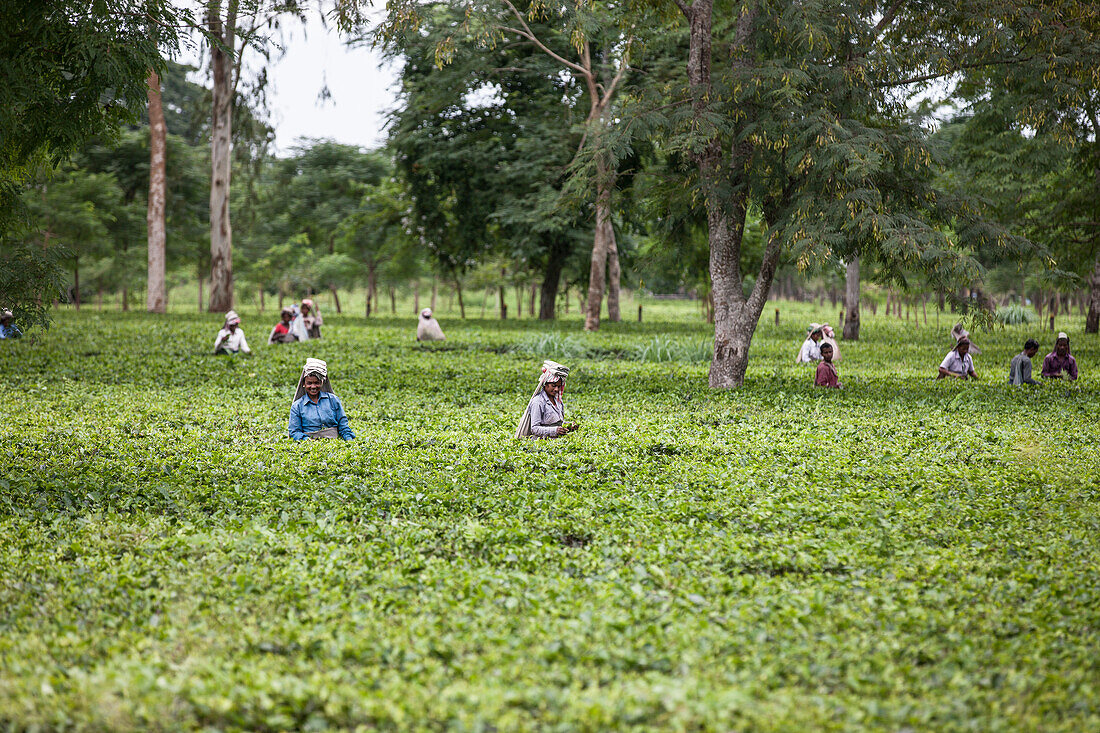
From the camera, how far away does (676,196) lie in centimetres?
1622

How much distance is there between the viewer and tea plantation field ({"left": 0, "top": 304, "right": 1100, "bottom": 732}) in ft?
14.3

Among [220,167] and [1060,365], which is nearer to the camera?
[1060,365]

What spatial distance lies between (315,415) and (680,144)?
7307 mm

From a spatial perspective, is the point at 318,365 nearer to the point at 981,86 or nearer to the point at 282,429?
the point at 282,429

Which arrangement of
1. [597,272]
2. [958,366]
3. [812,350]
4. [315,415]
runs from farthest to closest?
1. [597,272]
2. [812,350]
3. [958,366]
4. [315,415]

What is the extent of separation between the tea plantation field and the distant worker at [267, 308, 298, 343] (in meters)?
9.62

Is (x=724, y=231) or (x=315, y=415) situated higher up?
(x=724, y=231)

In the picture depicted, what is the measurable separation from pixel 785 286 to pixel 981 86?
84.5m

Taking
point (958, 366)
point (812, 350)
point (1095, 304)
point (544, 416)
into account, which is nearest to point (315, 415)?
point (544, 416)

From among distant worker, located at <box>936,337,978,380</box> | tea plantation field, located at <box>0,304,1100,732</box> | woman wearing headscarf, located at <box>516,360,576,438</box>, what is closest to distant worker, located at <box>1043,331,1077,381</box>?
distant worker, located at <box>936,337,978,380</box>

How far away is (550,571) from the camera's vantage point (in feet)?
20.2

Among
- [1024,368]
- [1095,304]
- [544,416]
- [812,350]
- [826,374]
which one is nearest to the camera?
[544,416]

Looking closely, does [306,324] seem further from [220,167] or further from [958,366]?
[958,366]

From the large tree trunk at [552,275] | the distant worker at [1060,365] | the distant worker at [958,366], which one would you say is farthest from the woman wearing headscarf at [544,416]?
the large tree trunk at [552,275]
